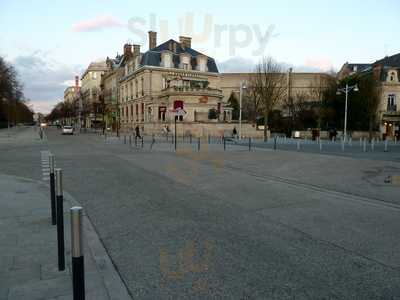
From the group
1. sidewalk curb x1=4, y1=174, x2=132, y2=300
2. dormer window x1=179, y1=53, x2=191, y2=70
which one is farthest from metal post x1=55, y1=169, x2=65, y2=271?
dormer window x1=179, y1=53, x2=191, y2=70

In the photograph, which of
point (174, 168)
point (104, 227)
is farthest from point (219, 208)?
point (174, 168)

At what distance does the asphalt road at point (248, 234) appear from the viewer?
146 inches

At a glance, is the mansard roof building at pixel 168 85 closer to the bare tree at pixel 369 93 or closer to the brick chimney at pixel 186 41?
the brick chimney at pixel 186 41

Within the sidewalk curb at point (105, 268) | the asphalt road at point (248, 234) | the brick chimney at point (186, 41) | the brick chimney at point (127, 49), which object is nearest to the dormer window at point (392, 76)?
the brick chimney at point (186, 41)

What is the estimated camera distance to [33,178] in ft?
36.0

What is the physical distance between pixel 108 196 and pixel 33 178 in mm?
4262

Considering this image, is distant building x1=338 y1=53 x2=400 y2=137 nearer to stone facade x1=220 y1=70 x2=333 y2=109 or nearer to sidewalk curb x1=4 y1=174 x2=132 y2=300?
stone facade x1=220 y1=70 x2=333 y2=109

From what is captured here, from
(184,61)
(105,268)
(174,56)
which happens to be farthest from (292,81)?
(105,268)

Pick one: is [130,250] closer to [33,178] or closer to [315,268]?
[315,268]

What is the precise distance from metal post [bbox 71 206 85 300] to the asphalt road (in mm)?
1041

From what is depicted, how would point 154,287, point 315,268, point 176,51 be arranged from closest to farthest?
point 154,287 < point 315,268 < point 176,51

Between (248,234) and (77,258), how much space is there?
337 centimetres

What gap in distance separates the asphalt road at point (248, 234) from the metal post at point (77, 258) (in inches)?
41.0

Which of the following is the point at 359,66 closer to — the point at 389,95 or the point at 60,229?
the point at 389,95
